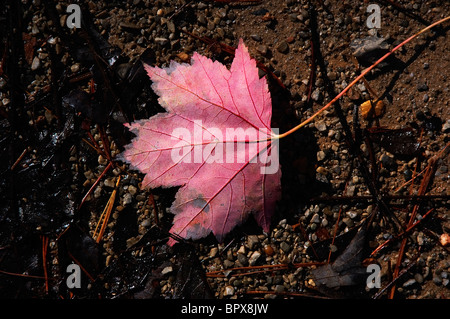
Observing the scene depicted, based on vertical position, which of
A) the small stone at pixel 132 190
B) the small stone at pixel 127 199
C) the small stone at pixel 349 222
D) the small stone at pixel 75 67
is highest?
the small stone at pixel 75 67

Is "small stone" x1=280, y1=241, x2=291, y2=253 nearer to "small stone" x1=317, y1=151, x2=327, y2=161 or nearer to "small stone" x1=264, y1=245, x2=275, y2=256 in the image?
"small stone" x1=264, y1=245, x2=275, y2=256

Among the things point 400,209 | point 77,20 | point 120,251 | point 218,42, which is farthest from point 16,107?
point 400,209

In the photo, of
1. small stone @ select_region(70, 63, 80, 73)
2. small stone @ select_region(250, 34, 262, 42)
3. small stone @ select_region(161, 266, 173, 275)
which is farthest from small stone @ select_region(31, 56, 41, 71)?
small stone @ select_region(161, 266, 173, 275)

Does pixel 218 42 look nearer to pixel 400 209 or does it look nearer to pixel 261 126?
pixel 261 126

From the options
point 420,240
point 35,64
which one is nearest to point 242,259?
point 420,240

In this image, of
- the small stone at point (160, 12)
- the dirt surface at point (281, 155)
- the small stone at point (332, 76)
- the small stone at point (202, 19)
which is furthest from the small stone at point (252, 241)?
the small stone at point (160, 12)

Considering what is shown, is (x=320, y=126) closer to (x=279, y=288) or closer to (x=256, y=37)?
(x=256, y=37)

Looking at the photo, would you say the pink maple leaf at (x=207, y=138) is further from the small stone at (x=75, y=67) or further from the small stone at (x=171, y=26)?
the small stone at (x=75, y=67)
